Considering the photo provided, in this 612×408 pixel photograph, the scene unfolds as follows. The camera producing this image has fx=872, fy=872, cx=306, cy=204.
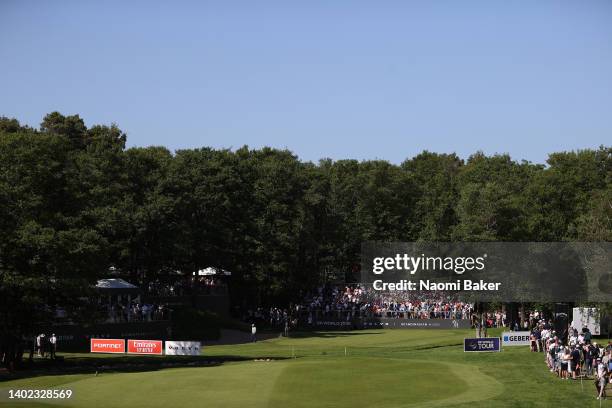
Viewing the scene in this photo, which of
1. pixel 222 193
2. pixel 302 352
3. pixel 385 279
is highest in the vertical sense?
pixel 222 193

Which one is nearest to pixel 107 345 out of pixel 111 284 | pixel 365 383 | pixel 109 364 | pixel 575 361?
pixel 109 364

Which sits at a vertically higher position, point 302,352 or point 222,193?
point 222,193

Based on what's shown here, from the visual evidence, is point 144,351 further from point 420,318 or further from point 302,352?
point 420,318

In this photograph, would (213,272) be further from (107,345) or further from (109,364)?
(109,364)

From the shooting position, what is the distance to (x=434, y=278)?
9500cm

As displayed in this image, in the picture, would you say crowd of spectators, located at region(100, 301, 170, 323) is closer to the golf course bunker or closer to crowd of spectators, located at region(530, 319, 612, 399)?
Result: the golf course bunker

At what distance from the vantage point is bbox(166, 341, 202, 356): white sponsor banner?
6406 cm

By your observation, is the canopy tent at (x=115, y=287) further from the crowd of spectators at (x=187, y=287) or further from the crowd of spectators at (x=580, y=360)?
the crowd of spectators at (x=580, y=360)

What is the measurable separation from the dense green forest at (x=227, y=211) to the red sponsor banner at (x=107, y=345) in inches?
240

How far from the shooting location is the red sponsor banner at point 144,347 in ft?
216

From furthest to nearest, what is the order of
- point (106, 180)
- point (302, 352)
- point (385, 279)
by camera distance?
point (385, 279) < point (106, 180) < point (302, 352)

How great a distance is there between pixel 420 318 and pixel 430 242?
9435 mm

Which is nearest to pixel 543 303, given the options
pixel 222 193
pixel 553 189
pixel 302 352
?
pixel 553 189

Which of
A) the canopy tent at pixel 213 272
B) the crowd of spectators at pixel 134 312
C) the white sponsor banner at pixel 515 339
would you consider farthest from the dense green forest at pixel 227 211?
the white sponsor banner at pixel 515 339
